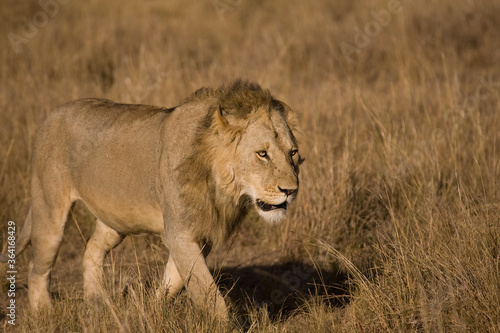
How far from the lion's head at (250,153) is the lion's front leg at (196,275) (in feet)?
0.75

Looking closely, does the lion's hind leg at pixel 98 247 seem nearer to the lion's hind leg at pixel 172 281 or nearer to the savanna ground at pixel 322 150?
the savanna ground at pixel 322 150

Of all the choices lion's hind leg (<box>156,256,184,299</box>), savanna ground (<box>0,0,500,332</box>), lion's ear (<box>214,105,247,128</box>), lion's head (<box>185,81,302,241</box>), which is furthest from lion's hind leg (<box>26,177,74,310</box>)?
lion's ear (<box>214,105,247,128</box>)

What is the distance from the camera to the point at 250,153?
11.3 ft

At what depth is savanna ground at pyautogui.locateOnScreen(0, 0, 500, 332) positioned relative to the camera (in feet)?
11.7

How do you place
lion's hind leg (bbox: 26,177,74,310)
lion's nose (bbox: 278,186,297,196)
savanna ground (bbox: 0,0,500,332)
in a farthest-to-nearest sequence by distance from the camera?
lion's hind leg (bbox: 26,177,74,310) < savanna ground (bbox: 0,0,500,332) < lion's nose (bbox: 278,186,297,196)

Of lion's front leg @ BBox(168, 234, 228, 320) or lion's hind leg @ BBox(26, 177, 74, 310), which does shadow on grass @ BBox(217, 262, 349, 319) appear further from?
lion's hind leg @ BBox(26, 177, 74, 310)

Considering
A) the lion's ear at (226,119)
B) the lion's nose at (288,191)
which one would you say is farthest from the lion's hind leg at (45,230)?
the lion's nose at (288,191)

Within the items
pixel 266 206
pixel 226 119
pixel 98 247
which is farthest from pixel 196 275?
pixel 98 247

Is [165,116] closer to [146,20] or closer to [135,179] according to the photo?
[135,179]

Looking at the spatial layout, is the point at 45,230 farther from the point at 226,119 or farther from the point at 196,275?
the point at 226,119

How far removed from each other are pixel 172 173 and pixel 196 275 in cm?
59

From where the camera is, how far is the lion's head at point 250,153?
339 cm

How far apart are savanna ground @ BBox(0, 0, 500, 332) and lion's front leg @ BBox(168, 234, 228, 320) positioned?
0.08 metres

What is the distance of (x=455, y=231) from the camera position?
3812mm
